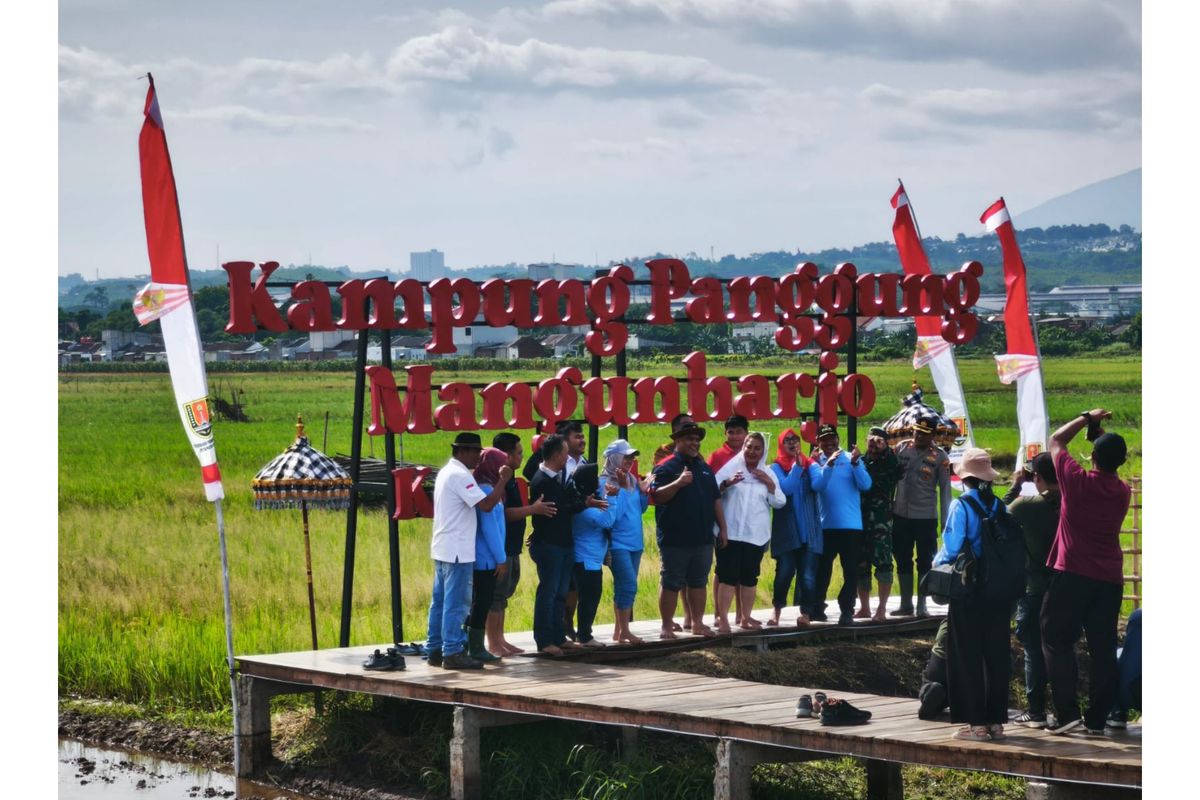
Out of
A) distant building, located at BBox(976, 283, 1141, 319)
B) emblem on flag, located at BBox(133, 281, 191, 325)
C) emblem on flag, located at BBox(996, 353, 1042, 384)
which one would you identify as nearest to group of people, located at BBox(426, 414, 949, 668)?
emblem on flag, located at BBox(133, 281, 191, 325)

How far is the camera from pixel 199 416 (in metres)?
11.8

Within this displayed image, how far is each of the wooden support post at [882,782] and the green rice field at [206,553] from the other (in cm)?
553

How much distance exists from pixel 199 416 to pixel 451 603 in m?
2.03

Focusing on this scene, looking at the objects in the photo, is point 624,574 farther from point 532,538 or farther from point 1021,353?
point 1021,353

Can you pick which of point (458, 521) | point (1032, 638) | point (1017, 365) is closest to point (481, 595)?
point (458, 521)

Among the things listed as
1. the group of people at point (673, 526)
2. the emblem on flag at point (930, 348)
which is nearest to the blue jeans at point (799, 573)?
the group of people at point (673, 526)

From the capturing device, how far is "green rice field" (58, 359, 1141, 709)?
15422 millimetres

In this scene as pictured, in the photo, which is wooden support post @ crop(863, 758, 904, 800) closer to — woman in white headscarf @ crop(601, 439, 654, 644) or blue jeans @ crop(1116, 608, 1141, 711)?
blue jeans @ crop(1116, 608, 1141, 711)

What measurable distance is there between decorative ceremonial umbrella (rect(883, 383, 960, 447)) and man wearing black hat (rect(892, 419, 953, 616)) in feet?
0.42

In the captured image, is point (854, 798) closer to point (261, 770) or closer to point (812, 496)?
point (812, 496)

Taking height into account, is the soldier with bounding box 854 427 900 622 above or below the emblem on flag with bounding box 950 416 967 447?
below

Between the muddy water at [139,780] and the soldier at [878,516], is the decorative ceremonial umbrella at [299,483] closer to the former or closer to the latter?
the muddy water at [139,780]

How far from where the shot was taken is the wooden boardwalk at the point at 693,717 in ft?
29.2

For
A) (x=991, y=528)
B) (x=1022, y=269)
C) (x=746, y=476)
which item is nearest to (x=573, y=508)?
(x=746, y=476)
